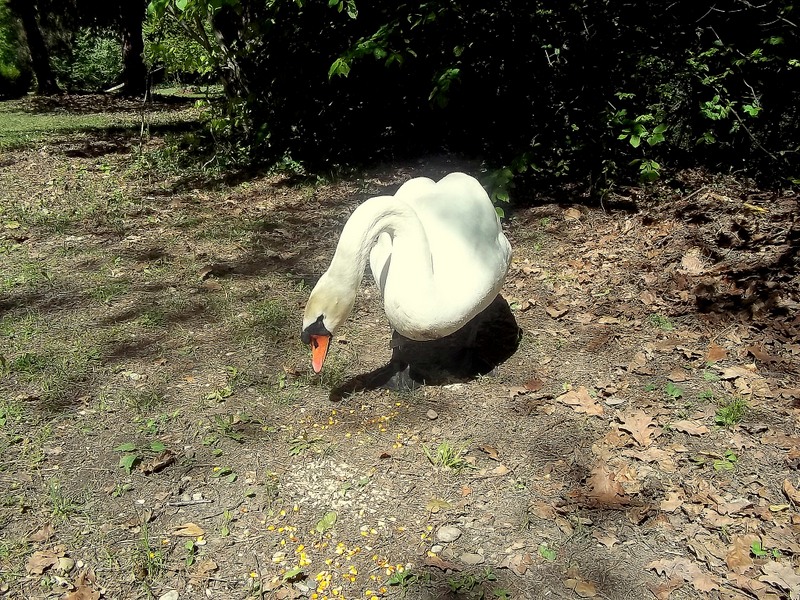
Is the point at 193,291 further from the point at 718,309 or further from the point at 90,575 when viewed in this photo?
the point at 718,309

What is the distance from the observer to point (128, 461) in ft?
10.8

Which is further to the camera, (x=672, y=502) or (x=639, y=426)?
(x=639, y=426)

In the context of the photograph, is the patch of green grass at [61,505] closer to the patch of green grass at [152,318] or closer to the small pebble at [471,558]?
the patch of green grass at [152,318]

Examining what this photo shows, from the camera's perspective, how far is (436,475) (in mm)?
3227

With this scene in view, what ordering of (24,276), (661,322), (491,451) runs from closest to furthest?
(491,451)
(661,322)
(24,276)

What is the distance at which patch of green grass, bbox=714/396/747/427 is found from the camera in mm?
3451

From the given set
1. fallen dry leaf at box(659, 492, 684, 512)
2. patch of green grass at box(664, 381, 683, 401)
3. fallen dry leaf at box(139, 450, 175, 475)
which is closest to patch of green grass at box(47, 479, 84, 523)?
fallen dry leaf at box(139, 450, 175, 475)

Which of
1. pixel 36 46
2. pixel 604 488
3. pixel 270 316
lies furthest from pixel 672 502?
pixel 36 46

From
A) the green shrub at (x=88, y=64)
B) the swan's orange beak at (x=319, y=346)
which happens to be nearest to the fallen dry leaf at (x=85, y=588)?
the swan's orange beak at (x=319, y=346)

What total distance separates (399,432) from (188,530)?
1.17 meters

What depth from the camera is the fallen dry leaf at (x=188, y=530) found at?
2.89 meters

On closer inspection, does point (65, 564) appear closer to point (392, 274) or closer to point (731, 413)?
point (392, 274)

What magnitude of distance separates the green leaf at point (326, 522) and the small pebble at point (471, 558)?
607 millimetres

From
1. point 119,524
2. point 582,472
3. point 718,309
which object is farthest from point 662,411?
point 119,524
